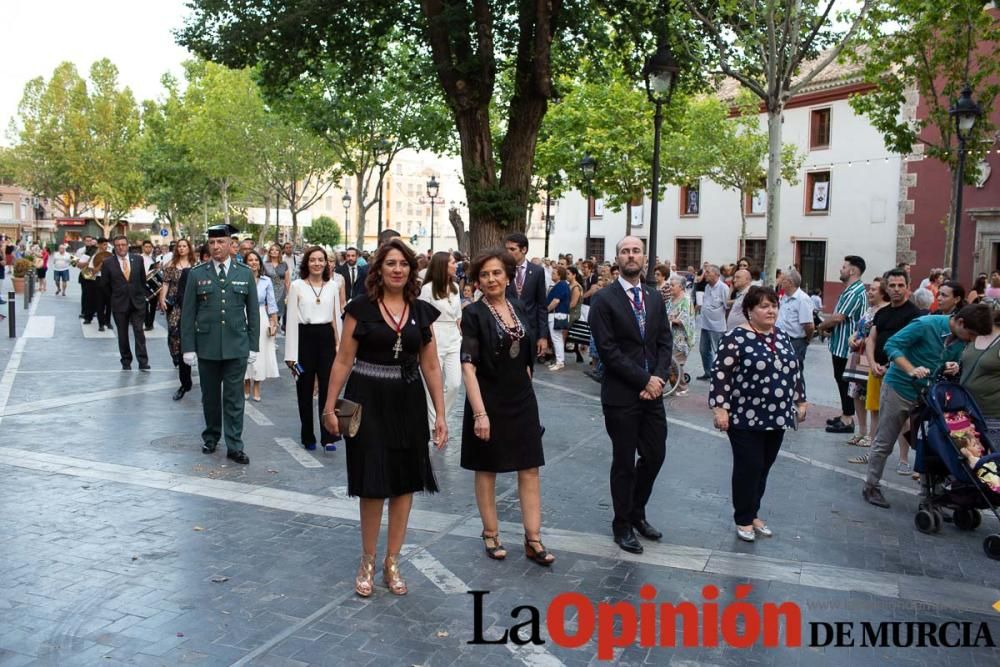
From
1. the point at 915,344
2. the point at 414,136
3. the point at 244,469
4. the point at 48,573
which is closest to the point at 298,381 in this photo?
the point at 244,469

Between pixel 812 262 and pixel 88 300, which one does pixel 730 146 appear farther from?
pixel 88 300

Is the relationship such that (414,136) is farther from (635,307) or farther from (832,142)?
(635,307)

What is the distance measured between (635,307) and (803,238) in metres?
30.3

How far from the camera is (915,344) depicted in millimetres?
6828

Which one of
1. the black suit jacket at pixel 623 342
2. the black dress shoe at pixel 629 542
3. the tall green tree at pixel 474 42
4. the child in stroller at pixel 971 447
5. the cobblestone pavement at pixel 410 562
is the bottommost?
the cobblestone pavement at pixel 410 562

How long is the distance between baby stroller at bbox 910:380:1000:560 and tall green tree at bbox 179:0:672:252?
30.7ft

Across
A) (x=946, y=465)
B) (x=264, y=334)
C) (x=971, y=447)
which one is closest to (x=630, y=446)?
(x=946, y=465)

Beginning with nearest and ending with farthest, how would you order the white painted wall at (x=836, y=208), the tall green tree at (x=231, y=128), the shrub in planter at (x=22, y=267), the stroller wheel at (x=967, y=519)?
1. the stroller wheel at (x=967, y=519)
2. the shrub in planter at (x=22, y=267)
3. the white painted wall at (x=836, y=208)
4. the tall green tree at (x=231, y=128)

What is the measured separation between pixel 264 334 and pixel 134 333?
2.94 metres

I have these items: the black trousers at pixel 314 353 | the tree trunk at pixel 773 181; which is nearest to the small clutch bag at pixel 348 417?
the black trousers at pixel 314 353

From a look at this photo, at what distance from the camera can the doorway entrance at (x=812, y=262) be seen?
3322 centimetres

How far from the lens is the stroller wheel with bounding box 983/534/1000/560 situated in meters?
5.70

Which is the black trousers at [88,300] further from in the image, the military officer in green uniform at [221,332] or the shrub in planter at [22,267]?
the military officer in green uniform at [221,332]

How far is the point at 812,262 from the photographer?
33656mm
